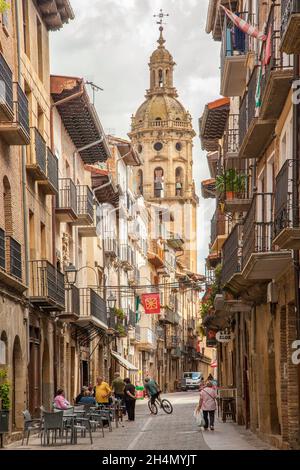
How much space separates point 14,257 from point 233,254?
5562 millimetres

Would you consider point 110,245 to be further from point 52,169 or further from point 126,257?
point 52,169

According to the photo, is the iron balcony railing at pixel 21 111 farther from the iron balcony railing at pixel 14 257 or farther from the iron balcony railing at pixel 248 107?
the iron balcony railing at pixel 248 107

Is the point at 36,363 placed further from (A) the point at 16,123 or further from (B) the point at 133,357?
(B) the point at 133,357

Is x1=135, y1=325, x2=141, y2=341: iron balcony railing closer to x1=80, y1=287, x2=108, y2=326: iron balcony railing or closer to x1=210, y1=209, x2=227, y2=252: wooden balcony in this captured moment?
x1=210, y1=209, x2=227, y2=252: wooden balcony

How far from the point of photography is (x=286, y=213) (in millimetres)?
20391

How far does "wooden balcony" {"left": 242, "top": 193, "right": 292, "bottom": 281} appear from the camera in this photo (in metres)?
22.9

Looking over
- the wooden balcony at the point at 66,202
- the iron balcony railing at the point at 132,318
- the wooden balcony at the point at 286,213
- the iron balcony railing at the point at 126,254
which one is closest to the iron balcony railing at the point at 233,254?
the wooden balcony at the point at 286,213

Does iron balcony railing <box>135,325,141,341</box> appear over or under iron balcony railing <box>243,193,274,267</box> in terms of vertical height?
under

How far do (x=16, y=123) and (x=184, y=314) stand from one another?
337 feet

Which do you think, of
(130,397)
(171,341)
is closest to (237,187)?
(130,397)

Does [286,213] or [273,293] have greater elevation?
[286,213]

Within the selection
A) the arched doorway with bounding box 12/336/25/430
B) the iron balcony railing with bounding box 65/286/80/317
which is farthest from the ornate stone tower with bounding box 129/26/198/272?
the arched doorway with bounding box 12/336/25/430

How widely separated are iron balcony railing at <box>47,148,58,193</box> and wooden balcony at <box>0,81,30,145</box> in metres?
5.20
